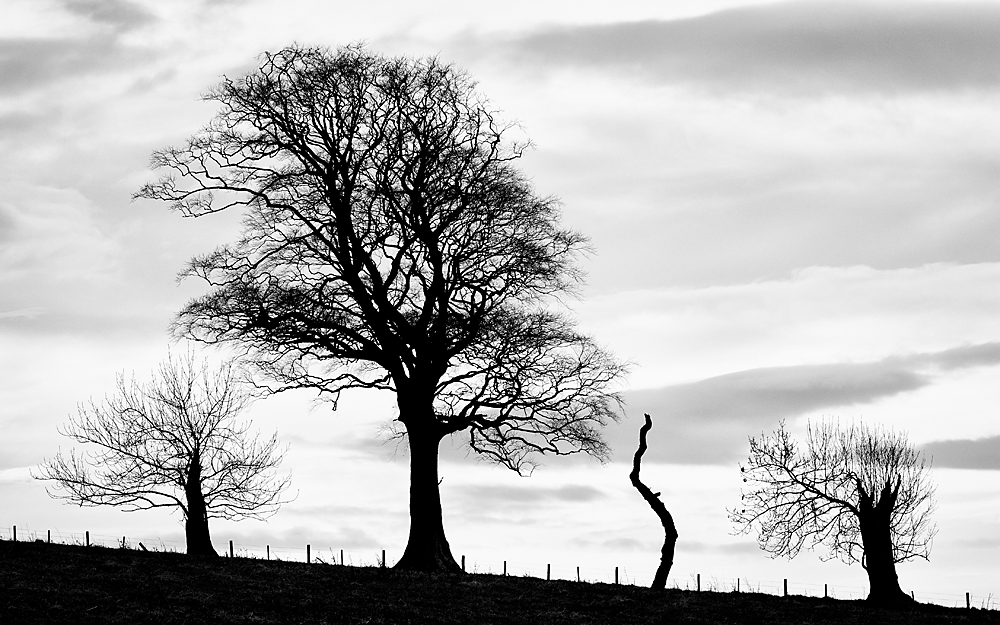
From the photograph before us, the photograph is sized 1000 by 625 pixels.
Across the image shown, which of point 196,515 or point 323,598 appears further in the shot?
point 196,515

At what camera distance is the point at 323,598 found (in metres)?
29.0

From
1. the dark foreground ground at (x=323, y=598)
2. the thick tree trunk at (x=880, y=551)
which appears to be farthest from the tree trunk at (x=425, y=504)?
the thick tree trunk at (x=880, y=551)

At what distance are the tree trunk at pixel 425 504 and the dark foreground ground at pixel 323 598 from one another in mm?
1688

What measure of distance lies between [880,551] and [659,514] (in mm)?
7571

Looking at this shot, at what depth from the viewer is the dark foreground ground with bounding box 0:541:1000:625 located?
87.0 feet

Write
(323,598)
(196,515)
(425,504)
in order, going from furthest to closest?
(196,515) < (425,504) < (323,598)

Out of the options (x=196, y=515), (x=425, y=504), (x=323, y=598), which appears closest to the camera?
(x=323, y=598)

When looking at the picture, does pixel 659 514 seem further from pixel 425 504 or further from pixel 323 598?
pixel 323 598

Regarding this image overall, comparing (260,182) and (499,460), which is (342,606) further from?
(260,182)

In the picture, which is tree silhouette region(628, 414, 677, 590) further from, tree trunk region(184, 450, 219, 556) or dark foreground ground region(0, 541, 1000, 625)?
tree trunk region(184, 450, 219, 556)

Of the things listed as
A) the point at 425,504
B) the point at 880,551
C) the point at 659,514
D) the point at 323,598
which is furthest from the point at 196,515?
the point at 880,551

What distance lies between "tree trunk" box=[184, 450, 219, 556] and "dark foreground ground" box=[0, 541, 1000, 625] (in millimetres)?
3038

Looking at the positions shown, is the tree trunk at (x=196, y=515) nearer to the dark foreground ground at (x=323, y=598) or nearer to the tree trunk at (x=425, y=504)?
the dark foreground ground at (x=323, y=598)

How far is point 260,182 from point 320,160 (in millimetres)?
2078
